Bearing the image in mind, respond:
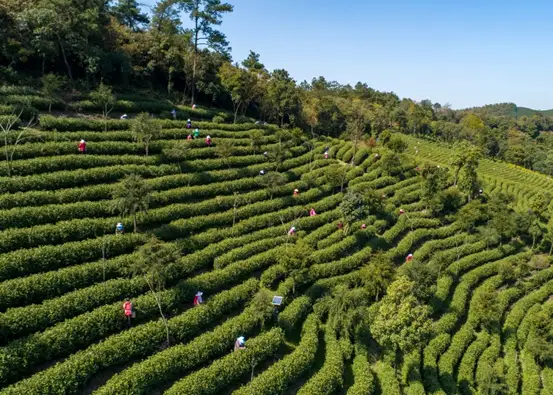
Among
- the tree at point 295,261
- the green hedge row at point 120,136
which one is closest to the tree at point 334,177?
the green hedge row at point 120,136

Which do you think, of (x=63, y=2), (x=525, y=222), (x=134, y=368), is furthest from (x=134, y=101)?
(x=525, y=222)

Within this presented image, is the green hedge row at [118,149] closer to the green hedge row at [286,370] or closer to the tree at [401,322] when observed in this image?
the green hedge row at [286,370]

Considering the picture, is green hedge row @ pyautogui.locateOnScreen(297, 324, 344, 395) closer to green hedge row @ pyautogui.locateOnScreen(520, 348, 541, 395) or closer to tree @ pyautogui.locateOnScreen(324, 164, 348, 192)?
green hedge row @ pyautogui.locateOnScreen(520, 348, 541, 395)

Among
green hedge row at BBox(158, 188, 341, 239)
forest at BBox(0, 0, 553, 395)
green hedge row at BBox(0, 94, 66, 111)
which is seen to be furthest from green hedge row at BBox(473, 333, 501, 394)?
green hedge row at BBox(0, 94, 66, 111)

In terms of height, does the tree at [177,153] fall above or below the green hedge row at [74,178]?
above

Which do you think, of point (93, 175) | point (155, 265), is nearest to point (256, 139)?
point (93, 175)

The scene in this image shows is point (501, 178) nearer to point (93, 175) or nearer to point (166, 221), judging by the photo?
point (166, 221)
